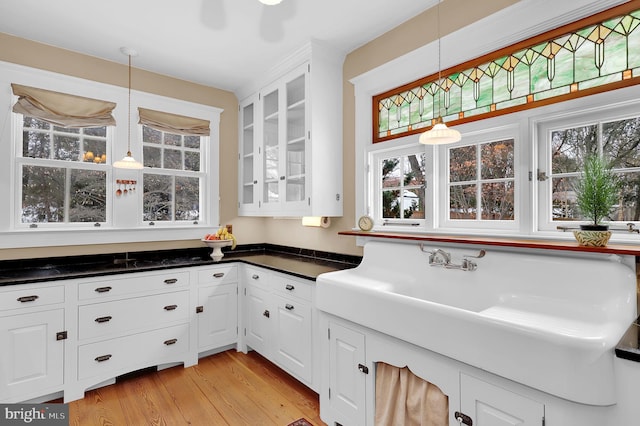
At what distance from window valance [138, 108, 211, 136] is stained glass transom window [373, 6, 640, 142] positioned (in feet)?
6.62

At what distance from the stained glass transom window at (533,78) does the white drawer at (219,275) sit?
185 centimetres

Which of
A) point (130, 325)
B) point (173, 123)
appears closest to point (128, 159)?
point (173, 123)

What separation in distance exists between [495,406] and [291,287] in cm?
149

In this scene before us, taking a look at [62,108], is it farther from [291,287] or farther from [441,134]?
[441,134]

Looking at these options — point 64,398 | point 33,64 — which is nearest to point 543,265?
point 64,398

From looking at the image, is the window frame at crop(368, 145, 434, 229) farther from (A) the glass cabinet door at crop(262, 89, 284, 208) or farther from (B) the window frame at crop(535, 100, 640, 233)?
(A) the glass cabinet door at crop(262, 89, 284, 208)

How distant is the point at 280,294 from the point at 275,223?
1305mm

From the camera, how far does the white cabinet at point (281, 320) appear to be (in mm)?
2354

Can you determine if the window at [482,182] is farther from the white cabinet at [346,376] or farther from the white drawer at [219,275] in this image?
the white drawer at [219,275]

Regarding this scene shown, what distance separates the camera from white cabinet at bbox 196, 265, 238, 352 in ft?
9.64

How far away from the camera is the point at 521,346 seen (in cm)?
120

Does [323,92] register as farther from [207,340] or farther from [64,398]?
[64,398]

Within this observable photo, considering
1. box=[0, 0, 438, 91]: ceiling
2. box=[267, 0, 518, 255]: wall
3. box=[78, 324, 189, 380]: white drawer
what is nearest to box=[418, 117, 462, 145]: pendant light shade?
box=[267, 0, 518, 255]: wall

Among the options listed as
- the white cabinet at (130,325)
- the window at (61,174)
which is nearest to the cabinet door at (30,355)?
the white cabinet at (130,325)
